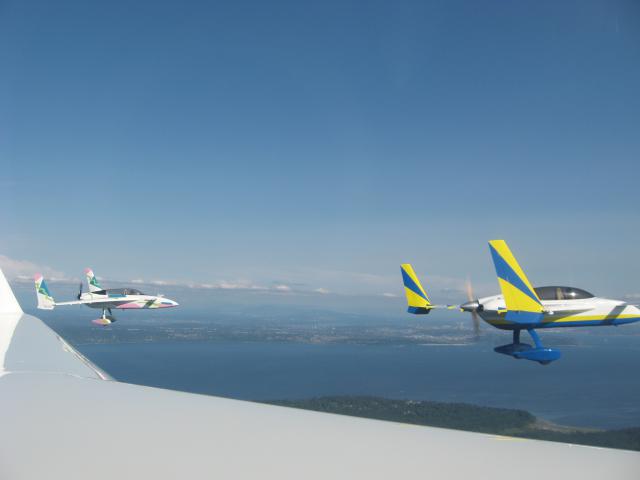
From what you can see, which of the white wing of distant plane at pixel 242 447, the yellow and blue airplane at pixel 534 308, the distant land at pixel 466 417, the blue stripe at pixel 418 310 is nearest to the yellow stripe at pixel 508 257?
the yellow and blue airplane at pixel 534 308

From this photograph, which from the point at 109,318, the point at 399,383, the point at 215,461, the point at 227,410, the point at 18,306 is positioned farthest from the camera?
the point at 399,383

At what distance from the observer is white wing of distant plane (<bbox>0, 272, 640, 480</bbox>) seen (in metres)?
1.59

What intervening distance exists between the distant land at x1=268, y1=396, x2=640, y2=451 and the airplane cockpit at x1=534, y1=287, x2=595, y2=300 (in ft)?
298

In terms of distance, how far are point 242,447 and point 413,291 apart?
27.8m

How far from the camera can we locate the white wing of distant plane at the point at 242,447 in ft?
5.21

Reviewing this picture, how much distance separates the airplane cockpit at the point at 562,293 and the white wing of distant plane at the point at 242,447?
22.9 meters

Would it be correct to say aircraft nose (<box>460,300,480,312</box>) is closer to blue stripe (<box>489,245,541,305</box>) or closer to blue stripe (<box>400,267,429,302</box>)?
blue stripe (<box>489,245,541,305</box>)

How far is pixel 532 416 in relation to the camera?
130500 millimetres

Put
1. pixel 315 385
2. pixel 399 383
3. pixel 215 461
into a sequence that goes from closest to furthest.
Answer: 1. pixel 215 461
2. pixel 315 385
3. pixel 399 383

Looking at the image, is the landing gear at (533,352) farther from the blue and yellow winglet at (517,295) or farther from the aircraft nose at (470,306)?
the aircraft nose at (470,306)

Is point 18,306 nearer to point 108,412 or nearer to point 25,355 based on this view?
point 25,355

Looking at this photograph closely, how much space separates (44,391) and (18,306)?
8334 millimetres

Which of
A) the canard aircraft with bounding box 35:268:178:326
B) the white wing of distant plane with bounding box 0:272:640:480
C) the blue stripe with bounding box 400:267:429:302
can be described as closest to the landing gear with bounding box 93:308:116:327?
the canard aircraft with bounding box 35:268:178:326

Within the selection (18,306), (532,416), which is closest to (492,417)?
(532,416)
